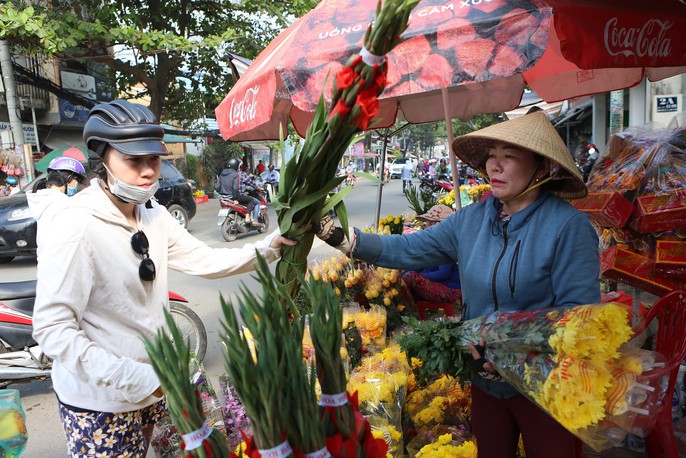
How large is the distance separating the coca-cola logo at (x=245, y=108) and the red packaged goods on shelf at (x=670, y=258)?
103 inches

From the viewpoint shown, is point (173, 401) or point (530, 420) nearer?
point (173, 401)

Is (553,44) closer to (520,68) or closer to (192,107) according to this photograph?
(520,68)

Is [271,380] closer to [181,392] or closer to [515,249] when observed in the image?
[181,392]

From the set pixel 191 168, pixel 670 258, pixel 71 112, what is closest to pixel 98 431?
pixel 670 258

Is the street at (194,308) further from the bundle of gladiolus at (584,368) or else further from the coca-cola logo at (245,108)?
the coca-cola logo at (245,108)

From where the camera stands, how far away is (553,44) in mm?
3203

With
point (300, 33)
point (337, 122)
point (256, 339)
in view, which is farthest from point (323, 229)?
point (300, 33)

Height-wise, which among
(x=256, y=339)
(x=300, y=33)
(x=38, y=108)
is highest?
(x=38, y=108)

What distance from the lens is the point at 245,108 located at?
2807mm

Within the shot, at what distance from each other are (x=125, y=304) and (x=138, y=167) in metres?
0.45

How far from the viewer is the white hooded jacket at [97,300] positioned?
144cm

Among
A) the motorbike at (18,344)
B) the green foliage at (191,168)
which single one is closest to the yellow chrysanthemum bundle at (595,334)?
the motorbike at (18,344)

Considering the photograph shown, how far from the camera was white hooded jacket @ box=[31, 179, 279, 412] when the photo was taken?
4.73 feet

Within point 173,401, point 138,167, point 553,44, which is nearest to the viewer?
point 173,401
